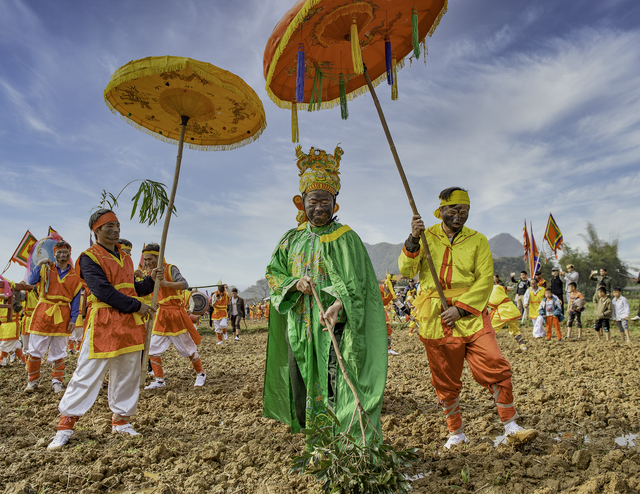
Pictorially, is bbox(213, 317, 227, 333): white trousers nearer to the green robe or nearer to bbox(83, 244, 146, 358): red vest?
bbox(83, 244, 146, 358): red vest

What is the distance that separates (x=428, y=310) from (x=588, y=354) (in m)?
6.83

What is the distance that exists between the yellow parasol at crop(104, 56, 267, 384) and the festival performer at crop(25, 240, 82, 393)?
10.6 feet

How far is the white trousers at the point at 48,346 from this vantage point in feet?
19.7

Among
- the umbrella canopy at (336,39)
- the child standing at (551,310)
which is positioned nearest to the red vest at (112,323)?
the umbrella canopy at (336,39)

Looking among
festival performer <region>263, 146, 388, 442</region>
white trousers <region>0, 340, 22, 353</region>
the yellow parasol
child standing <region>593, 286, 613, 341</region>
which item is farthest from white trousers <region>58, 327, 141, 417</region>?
child standing <region>593, 286, 613, 341</region>

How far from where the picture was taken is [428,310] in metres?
3.56

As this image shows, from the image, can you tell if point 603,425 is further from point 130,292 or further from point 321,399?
point 130,292

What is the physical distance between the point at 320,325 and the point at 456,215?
5.22ft

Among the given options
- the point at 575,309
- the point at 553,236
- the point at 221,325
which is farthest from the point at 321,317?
the point at 553,236

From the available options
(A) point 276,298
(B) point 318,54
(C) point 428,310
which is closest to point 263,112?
(B) point 318,54

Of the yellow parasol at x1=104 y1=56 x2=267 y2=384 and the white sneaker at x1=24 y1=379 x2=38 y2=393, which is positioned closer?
the yellow parasol at x1=104 y1=56 x2=267 y2=384

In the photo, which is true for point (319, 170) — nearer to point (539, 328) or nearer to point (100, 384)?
point (100, 384)

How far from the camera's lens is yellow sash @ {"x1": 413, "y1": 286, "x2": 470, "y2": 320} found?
351cm

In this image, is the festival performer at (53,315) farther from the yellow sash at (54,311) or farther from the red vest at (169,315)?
the red vest at (169,315)
